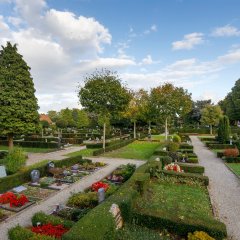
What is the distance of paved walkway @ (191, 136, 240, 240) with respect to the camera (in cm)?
960

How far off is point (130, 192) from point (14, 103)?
19430 mm

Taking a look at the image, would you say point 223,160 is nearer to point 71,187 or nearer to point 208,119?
point 71,187

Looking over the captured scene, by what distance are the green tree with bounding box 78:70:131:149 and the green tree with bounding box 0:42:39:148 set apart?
5.80m

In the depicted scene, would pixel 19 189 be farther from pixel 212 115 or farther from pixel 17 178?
pixel 212 115

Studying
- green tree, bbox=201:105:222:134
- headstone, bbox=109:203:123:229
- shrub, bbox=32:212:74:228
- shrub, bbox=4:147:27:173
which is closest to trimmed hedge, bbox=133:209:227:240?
headstone, bbox=109:203:123:229

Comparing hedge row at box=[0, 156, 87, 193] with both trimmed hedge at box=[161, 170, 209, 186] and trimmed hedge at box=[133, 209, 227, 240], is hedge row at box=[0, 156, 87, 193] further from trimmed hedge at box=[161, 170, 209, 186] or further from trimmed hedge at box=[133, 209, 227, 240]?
trimmed hedge at box=[133, 209, 227, 240]

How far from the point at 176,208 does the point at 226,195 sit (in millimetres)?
4014

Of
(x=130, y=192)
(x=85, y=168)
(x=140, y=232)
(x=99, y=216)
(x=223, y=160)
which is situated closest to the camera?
(x=99, y=216)

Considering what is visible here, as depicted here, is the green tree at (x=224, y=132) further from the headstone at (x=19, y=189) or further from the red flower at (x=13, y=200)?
the red flower at (x=13, y=200)

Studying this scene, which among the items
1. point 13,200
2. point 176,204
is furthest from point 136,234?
point 13,200

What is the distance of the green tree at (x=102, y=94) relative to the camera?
94.0 feet

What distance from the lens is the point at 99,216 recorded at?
7.51 meters

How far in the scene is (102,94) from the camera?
28766 mm

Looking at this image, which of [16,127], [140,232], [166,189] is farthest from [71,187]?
[16,127]
